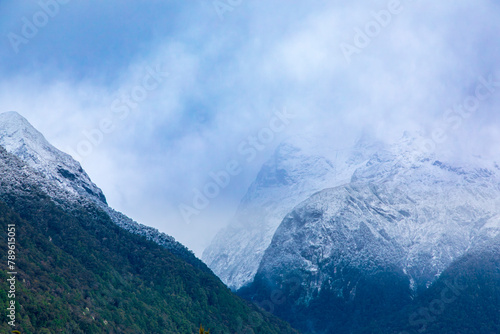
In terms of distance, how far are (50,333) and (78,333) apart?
15.0 metres

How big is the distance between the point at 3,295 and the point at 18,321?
25.9ft

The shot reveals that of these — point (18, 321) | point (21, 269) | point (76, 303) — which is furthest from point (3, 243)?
point (18, 321)

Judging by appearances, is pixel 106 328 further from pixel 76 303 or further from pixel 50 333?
pixel 50 333

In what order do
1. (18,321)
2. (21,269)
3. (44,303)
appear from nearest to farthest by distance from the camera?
(18,321) < (44,303) < (21,269)

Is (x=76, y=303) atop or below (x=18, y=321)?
atop

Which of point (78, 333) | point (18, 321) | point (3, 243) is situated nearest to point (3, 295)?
point (18, 321)

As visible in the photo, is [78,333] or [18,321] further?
[78,333]

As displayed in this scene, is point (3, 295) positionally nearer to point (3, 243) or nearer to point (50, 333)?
point (50, 333)

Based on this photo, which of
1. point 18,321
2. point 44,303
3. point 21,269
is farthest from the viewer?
point 21,269

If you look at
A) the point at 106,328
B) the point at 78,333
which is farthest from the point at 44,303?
the point at 106,328

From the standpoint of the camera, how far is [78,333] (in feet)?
590

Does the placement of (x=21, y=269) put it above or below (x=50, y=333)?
above

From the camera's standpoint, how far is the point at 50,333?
165750mm

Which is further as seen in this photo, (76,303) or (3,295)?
(76,303)
